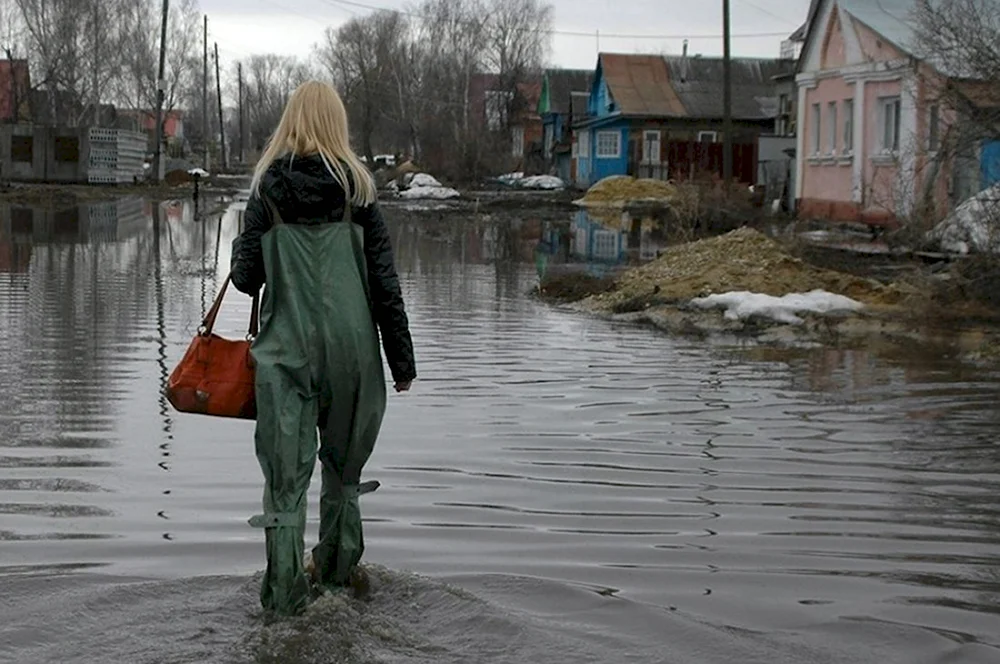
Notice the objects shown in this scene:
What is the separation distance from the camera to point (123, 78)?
86625 millimetres

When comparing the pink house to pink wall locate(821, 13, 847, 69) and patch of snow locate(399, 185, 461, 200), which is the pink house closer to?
pink wall locate(821, 13, 847, 69)

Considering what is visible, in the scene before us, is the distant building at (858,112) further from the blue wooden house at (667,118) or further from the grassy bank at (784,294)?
the blue wooden house at (667,118)

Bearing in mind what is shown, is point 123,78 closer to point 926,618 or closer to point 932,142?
point 932,142

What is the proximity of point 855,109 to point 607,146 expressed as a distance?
39.3m

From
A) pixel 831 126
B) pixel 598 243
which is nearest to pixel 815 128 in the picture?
pixel 831 126

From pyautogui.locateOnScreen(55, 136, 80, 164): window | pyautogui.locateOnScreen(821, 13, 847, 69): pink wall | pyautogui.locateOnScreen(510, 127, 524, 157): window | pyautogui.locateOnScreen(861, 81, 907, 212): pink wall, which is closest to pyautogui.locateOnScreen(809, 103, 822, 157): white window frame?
pyautogui.locateOnScreen(821, 13, 847, 69): pink wall

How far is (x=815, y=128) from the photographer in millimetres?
39406

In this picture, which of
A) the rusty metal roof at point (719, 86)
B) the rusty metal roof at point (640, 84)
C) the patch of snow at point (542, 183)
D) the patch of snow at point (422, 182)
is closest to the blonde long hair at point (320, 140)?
the patch of snow at point (422, 182)

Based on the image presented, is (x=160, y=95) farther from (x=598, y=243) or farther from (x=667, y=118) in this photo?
(x=598, y=243)

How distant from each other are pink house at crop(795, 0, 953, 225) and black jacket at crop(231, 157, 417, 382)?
25109 millimetres

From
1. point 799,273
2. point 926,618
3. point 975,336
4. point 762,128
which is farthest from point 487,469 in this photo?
point 762,128

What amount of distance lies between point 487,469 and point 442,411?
6.43 feet

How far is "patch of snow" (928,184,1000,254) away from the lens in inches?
637

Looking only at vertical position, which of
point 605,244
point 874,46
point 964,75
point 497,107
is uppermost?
point 497,107
